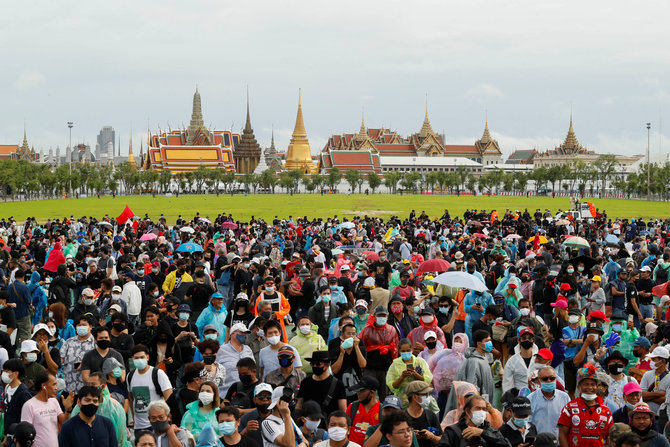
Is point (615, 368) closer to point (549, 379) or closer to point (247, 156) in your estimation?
point (549, 379)

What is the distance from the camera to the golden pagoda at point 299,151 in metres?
130

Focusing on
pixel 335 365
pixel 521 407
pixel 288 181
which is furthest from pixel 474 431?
pixel 288 181

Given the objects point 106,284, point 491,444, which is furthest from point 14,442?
point 106,284

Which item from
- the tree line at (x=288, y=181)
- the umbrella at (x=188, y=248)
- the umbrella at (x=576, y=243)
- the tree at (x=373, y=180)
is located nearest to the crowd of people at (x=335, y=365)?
the umbrella at (x=188, y=248)

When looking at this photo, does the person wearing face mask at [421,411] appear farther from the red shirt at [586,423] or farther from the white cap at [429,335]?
the white cap at [429,335]

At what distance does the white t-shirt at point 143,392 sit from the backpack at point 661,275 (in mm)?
9716

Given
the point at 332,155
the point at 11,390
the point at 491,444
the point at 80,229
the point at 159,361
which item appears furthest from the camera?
the point at 332,155

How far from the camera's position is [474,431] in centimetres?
529

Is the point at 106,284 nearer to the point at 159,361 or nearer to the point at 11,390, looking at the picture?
the point at 159,361

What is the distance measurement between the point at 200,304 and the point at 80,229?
1629cm

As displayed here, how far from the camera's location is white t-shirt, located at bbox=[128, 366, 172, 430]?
6688 millimetres

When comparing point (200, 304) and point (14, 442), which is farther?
point (200, 304)

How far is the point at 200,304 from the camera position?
10617mm

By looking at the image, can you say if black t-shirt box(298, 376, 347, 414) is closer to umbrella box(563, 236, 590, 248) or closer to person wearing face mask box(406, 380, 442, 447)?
person wearing face mask box(406, 380, 442, 447)
